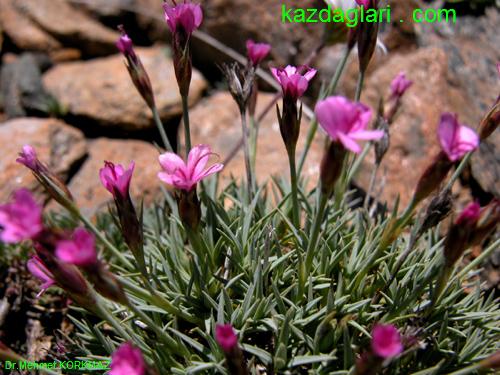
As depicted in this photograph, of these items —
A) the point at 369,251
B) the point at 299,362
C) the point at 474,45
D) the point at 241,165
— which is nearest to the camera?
the point at 299,362

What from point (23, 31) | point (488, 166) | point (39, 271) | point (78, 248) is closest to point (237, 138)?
point (488, 166)

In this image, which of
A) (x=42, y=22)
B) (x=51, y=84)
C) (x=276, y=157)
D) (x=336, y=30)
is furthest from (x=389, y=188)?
(x=42, y=22)

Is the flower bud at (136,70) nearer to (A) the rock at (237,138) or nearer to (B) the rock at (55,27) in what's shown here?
(A) the rock at (237,138)

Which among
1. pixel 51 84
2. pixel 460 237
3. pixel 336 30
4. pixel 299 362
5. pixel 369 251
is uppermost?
pixel 336 30

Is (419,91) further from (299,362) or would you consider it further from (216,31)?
(299,362)

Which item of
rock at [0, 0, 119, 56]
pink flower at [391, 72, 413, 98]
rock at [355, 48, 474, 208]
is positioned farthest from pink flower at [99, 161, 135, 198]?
rock at [0, 0, 119, 56]

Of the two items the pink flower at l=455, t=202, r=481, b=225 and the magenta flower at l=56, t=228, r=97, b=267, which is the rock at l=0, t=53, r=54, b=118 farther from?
the pink flower at l=455, t=202, r=481, b=225
